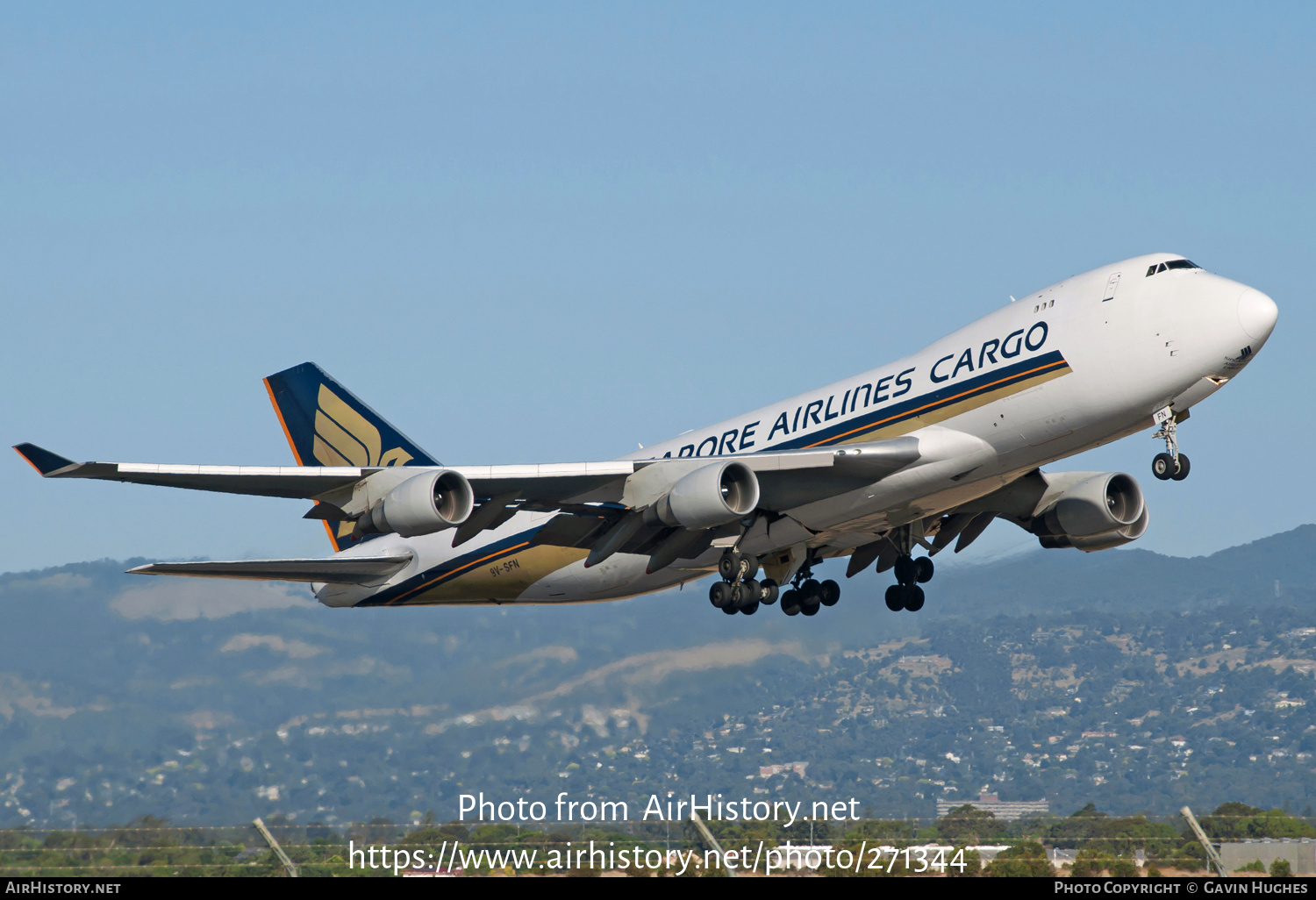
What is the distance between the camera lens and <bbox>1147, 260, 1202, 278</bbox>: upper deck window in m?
25.0

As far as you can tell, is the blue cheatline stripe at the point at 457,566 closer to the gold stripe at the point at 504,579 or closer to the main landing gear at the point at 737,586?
the gold stripe at the point at 504,579

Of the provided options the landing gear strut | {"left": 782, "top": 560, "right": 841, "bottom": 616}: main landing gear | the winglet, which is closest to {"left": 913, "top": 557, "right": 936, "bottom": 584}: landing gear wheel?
the landing gear strut

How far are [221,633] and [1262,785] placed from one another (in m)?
98.7

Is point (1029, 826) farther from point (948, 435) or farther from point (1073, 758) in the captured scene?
point (1073, 758)

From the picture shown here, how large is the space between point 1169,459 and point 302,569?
A: 64.4 ft

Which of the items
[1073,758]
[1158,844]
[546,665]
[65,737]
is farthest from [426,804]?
[1073,758]

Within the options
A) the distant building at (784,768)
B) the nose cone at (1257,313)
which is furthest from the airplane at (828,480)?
the distant building at (784,768)

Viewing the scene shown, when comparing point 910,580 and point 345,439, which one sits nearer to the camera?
point 910,580

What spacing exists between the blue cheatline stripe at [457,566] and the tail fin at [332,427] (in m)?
2.43

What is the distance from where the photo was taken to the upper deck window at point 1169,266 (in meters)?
25.0

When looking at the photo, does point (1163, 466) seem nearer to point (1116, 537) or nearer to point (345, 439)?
point (1116, 537)

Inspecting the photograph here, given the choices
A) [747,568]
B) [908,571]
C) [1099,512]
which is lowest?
[908,571]

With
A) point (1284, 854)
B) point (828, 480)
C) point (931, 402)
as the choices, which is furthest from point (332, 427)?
point (1284, 854)

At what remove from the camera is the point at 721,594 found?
30.8m
